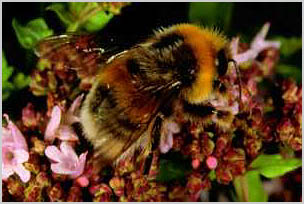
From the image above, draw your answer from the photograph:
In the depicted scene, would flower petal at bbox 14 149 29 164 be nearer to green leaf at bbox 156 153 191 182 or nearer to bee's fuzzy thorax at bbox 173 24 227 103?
green leaf at bbox 156 153 191 182

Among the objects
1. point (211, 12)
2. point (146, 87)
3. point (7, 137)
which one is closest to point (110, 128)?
point (146, 87)

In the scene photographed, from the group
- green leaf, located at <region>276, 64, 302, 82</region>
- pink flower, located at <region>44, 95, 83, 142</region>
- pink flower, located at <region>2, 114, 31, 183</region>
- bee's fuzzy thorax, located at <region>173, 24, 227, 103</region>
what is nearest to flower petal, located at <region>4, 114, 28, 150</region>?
pink flower, located at <region>2, 114, 31, 183</region>

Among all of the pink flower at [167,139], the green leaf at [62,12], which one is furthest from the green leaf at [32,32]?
the pink flower at [167,139]

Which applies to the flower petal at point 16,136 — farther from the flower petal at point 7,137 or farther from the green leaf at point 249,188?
the green leaf at point 249,188

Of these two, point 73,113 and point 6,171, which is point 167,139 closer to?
point 73,113

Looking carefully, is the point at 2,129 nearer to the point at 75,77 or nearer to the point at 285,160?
the point at 75,77

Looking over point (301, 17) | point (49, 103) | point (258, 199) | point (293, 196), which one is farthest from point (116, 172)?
point (301, 17)

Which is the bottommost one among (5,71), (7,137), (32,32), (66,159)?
(66,159)

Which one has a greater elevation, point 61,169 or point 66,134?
point 66,134
